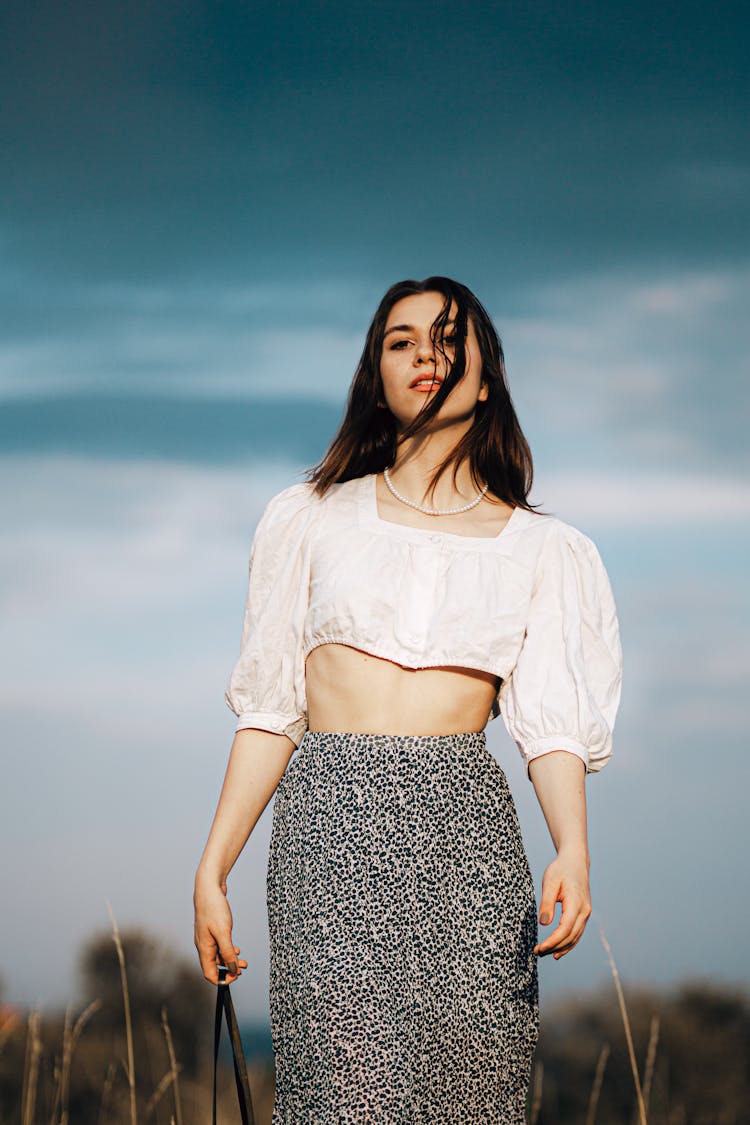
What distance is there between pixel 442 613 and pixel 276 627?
35 centimetres

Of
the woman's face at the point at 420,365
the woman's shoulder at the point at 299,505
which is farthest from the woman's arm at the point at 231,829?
the woman's face at the point at 420,365

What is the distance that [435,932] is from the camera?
95.2 inches

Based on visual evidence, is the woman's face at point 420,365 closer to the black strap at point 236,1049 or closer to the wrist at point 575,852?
the wrist at point 575,852

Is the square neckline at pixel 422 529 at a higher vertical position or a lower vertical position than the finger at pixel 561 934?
higher

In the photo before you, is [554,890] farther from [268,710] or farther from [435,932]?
[268,710]

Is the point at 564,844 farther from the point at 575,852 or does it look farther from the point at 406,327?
the point at 406,327

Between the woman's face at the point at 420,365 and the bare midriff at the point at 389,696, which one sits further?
the woman's face at the point at 420,365

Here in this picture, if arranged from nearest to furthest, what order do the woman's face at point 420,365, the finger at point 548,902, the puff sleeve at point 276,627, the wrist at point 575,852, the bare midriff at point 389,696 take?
the finger at point 548,902
the wrist at point 575,852
the bare midriff at point 389,696
the puff sleeve at point 276,627
the woman's face at point 420,365

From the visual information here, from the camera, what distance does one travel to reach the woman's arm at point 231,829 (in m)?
2.50

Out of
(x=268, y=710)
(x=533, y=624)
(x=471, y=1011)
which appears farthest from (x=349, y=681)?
(x=471, y=1011)

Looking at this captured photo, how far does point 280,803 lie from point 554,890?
548 millimetres

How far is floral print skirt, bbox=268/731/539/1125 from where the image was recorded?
7.63ft

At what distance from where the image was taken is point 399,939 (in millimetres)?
2385

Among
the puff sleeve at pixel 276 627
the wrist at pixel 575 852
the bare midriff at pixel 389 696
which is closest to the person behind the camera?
the wrist at pixel 575 852
